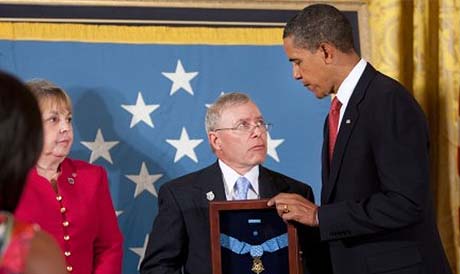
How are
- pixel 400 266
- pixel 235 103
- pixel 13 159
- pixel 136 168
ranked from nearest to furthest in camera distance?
pixel 13 159 < pixel 400 266 < pixel 235 103 < pixel 136 168

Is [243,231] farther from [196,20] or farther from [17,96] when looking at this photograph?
[17,96]

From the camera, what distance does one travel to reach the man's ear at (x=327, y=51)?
283cm

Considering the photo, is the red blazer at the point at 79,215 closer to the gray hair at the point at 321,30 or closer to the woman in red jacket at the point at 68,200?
the woman in red jacket at the point at 68,200

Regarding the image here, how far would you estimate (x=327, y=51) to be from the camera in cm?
283

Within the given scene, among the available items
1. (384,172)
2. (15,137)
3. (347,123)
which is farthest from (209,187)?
(15,137)

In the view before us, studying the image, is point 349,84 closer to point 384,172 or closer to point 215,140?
point 384,172

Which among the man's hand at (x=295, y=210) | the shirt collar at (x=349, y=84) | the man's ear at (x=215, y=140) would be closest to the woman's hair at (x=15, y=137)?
the man's hand at (x=295, y=210)

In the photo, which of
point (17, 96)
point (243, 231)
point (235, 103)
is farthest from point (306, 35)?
point (17, 96)

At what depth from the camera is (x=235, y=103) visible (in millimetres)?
3086

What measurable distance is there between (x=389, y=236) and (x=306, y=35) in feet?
2.09

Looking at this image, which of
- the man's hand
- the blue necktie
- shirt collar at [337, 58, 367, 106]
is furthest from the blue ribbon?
shirt collar at [337, 58, 367, 106]

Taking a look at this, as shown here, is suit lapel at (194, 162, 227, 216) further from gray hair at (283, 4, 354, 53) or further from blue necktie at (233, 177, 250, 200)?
gray hair at (283, 4, 354, 53)

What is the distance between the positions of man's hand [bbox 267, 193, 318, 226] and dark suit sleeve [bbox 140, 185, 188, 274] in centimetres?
37

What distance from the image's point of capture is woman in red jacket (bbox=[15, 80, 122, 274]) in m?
3.00
